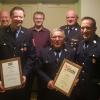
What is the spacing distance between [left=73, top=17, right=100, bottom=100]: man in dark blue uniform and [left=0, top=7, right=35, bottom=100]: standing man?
621mm

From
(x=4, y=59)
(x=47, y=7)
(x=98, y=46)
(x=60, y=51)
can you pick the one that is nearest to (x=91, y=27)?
(x=98, y=46)

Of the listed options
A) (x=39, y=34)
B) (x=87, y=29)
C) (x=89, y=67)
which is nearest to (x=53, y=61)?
(x=89, y=67)

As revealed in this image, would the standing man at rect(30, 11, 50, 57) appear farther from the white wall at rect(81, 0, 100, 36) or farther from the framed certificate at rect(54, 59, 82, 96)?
the white wall at rect(81, 0, 100, 36)

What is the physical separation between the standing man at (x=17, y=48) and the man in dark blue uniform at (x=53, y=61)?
189 millimetres

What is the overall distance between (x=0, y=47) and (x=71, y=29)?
1.42m

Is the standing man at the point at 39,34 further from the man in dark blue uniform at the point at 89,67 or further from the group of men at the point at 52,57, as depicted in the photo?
the man in dark blue uniform at the point at 89,67

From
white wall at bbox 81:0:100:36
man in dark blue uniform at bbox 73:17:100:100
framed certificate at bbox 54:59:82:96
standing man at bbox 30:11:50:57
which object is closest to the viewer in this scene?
framed certificate at bbox 54:59:82:96

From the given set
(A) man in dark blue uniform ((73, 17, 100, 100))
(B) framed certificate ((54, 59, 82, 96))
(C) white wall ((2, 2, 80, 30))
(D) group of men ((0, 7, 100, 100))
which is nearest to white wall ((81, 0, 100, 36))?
(C) white wall ((2, 2, 80, 30))

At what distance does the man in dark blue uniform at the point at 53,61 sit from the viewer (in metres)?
3.18

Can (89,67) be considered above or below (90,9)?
below

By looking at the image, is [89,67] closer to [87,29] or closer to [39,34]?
[87,29]

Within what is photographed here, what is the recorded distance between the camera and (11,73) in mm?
3203

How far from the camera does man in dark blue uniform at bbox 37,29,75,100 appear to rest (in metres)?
3.18

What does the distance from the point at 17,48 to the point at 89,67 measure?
2.85 ft
